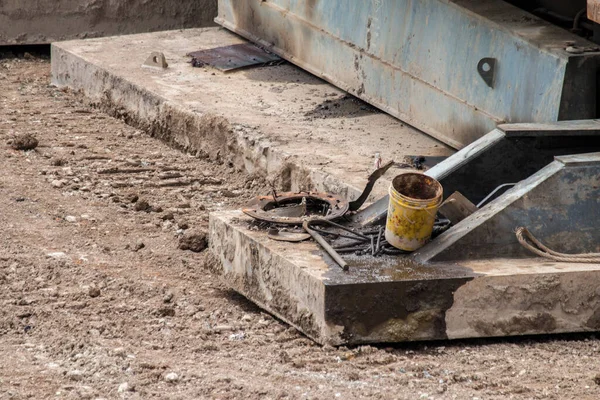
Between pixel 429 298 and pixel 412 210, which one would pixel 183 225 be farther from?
pixel 429 298

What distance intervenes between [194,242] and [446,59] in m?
2.17

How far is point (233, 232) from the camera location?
5996 mm

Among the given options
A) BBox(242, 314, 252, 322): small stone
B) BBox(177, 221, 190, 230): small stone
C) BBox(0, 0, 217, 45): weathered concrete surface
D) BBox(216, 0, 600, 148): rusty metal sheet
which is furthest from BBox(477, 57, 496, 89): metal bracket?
BBox(0, 0, 217, 45): weathered concrete surface

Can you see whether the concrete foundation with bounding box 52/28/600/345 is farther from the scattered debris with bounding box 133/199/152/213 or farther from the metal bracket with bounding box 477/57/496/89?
the scattered debris with bounding box 133/199/152/213

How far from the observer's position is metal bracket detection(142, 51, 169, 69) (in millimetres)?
9641

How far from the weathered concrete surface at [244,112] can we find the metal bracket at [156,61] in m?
0.07

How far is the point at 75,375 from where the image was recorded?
501cm

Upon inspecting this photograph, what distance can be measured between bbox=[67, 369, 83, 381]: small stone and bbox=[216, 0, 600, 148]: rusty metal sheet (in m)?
3.19

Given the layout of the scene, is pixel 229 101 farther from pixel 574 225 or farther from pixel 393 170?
pixel 574 225

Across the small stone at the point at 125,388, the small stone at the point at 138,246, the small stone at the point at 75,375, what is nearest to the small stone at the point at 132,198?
the small stone at the point at 138,246

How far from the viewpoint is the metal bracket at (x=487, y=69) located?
7.27m

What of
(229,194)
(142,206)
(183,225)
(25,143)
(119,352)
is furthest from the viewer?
(25,143)

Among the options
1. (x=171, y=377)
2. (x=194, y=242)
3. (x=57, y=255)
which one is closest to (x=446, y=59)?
(x=194, y=242)

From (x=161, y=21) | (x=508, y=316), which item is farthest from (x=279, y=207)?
(x=161, y=21)
